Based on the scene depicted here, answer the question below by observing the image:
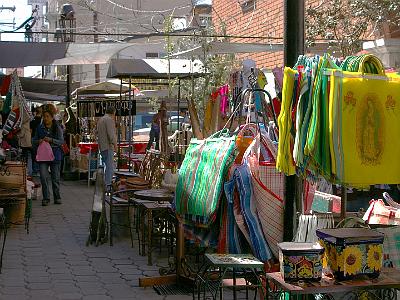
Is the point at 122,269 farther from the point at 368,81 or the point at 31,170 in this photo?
the point at 31,170

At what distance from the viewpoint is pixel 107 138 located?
14.3m

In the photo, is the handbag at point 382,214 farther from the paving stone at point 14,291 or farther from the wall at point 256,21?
the wall at point 256,21

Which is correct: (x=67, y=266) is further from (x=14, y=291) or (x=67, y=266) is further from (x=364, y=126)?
(x=364, y=126)

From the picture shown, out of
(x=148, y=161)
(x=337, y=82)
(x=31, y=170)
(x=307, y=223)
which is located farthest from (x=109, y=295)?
(x=31, y=170)

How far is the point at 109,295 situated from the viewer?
22.6ft

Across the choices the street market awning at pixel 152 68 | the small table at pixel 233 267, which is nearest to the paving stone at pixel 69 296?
the small table at pixel 233 267

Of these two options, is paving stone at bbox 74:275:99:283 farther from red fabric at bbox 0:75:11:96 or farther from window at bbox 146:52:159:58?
window at bbox 146:52:159:58

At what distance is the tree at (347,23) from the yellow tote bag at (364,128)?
692 centimetres

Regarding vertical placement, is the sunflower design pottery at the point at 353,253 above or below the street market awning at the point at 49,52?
below

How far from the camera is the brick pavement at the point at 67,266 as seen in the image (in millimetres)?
6949

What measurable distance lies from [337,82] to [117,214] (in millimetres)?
6579

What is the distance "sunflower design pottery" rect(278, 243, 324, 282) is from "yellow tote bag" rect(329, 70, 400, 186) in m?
0.45

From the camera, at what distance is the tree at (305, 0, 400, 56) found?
35.4 feet

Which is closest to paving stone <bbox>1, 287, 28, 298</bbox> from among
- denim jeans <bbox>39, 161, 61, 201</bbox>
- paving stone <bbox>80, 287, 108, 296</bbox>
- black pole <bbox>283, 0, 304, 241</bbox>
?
paving stone <bbox>80, 287, 108, 296</bbox>
